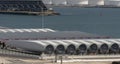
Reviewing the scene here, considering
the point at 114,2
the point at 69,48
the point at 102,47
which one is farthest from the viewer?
the point at 114,2

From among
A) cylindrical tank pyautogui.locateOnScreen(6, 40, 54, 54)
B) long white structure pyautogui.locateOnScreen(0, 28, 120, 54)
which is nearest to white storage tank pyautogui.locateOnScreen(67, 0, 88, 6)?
long white structure pyautogui.locateOnScreen(0, 28, 120, 54)

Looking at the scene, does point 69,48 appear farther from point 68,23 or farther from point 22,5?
point 22,5

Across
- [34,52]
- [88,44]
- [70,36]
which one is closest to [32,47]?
[34,52]

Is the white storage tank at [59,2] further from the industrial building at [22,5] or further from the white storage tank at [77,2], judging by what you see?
the industrial building at [22,5]

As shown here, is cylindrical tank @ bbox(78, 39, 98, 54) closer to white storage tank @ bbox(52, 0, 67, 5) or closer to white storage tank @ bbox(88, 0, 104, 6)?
white storage tank @ bbox(52, 0, 67, 5)

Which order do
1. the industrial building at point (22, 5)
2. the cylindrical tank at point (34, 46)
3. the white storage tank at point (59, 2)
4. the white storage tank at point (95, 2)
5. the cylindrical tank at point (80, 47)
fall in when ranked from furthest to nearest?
the white storage tank at point (95, 2) < the white storage tank at point (59, 2) < the industrial building at point (22, 5) < the cylindrical tank at point (80, 47) < the cylindrical tank at point (34, 46)

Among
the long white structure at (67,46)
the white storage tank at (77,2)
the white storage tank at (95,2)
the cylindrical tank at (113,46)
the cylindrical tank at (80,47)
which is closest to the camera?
the long white structure at (67,46)

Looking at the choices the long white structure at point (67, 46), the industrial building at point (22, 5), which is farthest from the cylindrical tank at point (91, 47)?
the industrial building at point (22, 5)

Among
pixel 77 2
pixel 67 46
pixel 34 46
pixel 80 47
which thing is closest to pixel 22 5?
pixel 77 2
